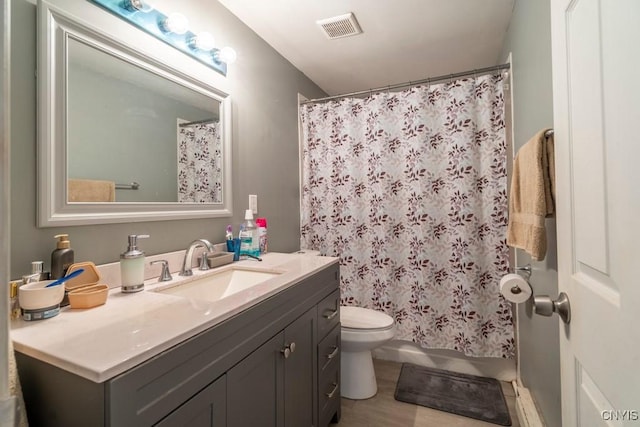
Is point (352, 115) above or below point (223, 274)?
above

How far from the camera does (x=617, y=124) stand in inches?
18.0

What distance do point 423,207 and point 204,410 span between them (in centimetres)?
162

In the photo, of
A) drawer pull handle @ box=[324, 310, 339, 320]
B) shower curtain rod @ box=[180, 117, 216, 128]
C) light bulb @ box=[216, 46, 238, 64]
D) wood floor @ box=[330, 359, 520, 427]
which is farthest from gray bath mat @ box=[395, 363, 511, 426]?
light bulb @ box=[216, 46, 238, 64]

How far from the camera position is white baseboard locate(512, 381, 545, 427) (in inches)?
54.3

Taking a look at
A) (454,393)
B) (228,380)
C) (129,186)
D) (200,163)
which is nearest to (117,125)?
(129,186)

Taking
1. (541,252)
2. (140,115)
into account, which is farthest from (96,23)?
(541,252)

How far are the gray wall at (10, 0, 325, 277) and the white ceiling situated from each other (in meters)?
0.14

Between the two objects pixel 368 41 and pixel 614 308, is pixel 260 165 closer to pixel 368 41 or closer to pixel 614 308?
pixel 368 41

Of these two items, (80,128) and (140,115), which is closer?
(80,128)

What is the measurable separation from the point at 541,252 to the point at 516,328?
1127 millimetres

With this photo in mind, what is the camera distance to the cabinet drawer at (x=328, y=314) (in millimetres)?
1328

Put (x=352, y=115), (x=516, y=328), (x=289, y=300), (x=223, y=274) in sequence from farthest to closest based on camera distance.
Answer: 1. (x=352, y=115)
2. (x=516, y=328)
3. (x=223, y=274)
4. (x=289, y=300)

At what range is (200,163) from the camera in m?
1.43

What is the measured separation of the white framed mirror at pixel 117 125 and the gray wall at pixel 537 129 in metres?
1.46
